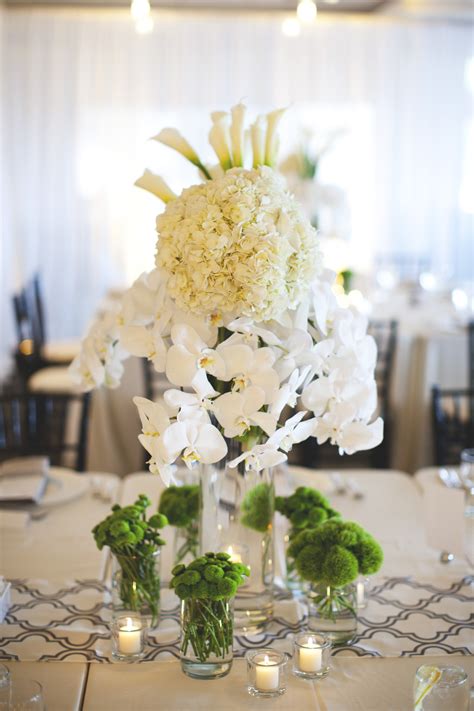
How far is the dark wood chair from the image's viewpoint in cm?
392

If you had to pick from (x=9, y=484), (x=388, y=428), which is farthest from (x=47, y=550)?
(x=388, y=428)

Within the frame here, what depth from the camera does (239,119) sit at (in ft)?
4.84

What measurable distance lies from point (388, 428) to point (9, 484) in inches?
92.8

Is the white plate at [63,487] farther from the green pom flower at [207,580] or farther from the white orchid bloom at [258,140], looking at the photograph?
the white orchid bloom at [258,140]

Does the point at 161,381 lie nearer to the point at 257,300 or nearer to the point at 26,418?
the point at 26,418

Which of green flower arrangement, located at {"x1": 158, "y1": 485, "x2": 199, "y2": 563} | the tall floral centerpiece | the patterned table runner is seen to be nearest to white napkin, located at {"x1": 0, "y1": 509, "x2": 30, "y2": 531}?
the patterned table runner

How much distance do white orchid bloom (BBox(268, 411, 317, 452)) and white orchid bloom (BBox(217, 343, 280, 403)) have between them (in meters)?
0.05

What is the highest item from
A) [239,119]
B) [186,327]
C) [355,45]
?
[355,45]

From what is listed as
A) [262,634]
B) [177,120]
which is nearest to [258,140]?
[262,634]

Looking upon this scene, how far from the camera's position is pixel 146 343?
57.7 inches

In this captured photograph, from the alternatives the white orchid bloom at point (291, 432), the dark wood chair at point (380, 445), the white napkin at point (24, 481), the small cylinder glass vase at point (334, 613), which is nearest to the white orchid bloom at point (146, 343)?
the white orchid bloom at point (291, 432)

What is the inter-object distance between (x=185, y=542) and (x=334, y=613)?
1.05 feet

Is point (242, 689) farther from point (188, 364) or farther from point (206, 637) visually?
point (188, 364)

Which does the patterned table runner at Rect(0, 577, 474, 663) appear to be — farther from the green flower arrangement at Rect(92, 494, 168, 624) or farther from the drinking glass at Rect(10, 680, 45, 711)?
the drinking glass at Rect(10, 680, 45, 711)
